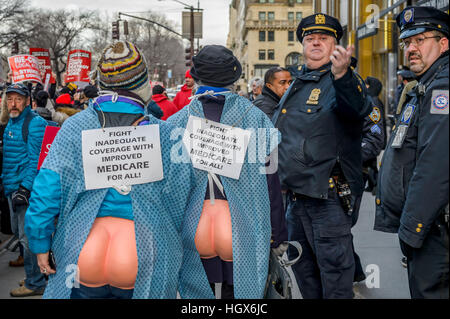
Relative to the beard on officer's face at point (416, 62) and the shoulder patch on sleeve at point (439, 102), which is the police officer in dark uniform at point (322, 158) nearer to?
the beard on officer's face at point (416, 62)

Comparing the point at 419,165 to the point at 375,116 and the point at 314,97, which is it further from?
the point at 375,116

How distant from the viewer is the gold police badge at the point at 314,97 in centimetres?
364

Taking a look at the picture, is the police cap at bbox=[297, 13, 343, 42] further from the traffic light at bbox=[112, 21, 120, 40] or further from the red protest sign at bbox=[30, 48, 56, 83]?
the traffic light at bbox=[112, 21, 120, 40]

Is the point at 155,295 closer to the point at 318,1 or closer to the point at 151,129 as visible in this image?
the point at 151,129

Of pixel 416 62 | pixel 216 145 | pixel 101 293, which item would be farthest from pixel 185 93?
pixel 101 293

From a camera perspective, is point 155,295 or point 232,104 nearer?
point 155,295

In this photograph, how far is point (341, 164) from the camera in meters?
3.61

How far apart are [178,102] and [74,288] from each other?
26.2 feet

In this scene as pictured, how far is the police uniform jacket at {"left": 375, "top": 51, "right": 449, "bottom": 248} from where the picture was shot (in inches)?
94.5

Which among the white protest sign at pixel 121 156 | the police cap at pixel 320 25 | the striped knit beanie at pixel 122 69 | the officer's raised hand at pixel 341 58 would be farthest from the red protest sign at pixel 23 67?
the officer's raised hand at pixel 341 58

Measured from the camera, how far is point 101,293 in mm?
2723

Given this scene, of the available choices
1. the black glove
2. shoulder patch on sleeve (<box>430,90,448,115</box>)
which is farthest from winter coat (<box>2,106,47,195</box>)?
shoulder patch on sleeve (<box>430,90,448,115</box>)

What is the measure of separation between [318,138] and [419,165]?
1121 mm
